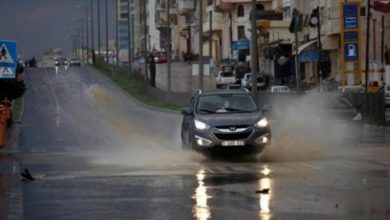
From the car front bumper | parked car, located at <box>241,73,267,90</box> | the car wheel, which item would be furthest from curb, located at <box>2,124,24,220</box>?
parked car, located at <box>241,73,267,90</box>

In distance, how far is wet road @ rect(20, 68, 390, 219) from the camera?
13961 mm

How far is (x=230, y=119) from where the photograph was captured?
23.5 m

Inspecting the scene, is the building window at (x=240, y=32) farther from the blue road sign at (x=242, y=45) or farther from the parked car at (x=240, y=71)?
the parked car at (x=240, y=71)

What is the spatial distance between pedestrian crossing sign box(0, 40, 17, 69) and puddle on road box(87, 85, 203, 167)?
10.5 feet

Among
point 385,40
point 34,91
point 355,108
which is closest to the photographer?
point 355,108

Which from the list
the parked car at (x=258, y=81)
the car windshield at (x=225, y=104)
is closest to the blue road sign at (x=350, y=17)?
the parked car at (x=258, y=81)

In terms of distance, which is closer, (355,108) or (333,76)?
(355,108)

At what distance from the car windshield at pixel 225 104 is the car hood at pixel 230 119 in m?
0.53

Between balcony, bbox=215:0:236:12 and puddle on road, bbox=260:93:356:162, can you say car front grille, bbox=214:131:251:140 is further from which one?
balcony, bbox=215:0:236:12

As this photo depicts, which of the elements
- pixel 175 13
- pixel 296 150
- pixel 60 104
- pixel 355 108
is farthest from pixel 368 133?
pixel 175 13

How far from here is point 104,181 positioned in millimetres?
18688

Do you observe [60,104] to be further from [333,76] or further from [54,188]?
[54,188]

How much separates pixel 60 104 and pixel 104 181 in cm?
5141

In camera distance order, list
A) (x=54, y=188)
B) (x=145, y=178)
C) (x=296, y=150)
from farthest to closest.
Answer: (x=296, y=150) < (x=145, y=178) < (x=54, y=188)
